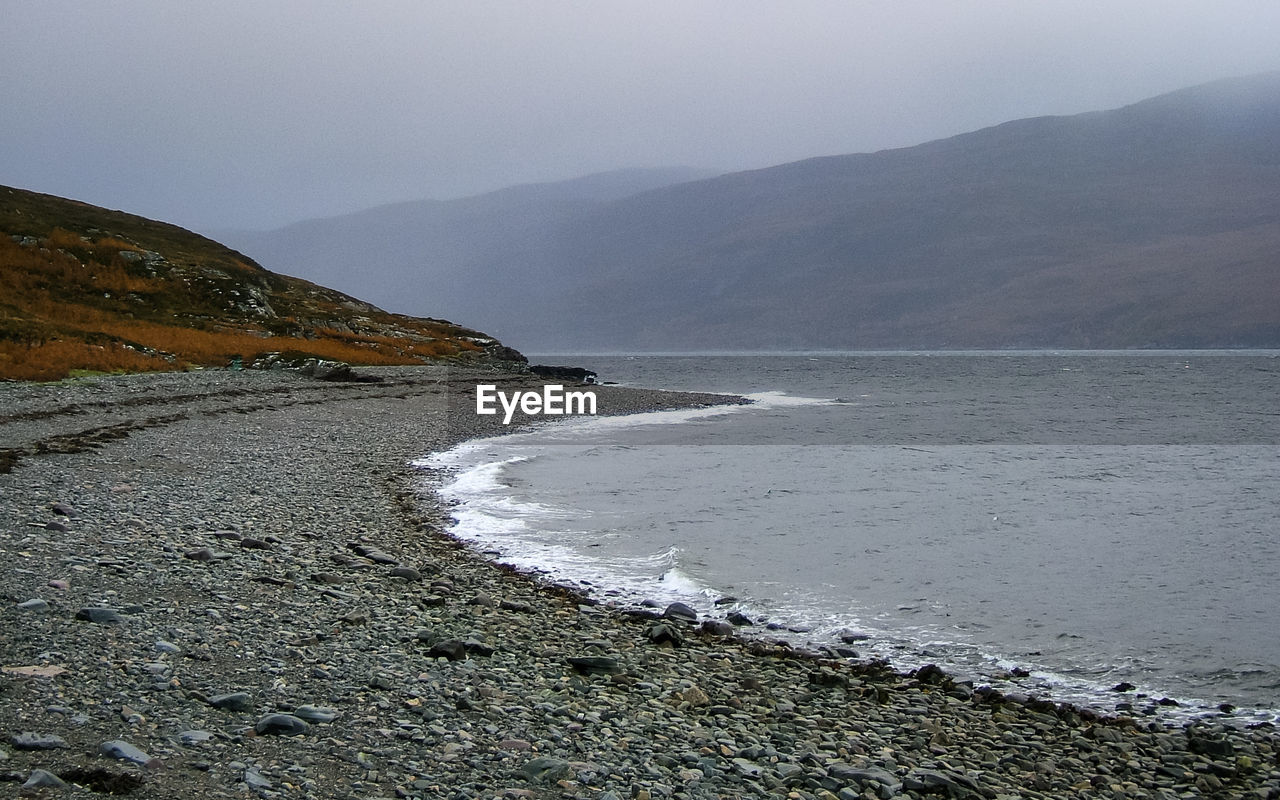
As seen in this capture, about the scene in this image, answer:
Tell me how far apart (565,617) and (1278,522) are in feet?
66.6

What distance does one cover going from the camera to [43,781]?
5.97 meters

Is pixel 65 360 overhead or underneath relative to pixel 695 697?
overhead

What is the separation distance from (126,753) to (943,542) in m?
17.7

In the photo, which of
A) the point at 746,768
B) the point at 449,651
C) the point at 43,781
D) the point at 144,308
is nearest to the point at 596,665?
the point at 449,651

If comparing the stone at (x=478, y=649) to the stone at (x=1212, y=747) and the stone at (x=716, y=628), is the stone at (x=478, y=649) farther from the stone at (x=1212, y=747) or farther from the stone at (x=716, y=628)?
the stone at (x=1212, y=747)

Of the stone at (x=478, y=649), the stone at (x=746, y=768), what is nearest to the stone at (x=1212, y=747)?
the stone at (x=746, y=768)

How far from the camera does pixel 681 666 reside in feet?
36.5

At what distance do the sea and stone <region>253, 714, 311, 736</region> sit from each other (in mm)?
7329

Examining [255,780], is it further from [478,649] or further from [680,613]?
[680,613]

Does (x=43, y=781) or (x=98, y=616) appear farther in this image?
(x=98, y=616)

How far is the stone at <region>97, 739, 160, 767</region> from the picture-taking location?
21.3ft

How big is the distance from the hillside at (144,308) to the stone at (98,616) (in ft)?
109

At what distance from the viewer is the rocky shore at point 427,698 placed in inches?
279

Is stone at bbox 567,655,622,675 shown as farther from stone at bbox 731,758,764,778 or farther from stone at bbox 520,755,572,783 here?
stone at bbox 520,755,572,783
